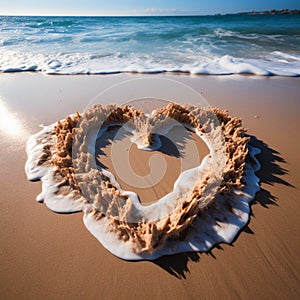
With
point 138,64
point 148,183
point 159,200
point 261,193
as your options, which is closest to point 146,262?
point 159,200

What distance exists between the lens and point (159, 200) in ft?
6.89

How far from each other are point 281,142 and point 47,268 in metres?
3.12

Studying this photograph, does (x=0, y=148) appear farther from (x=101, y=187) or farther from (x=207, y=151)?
(x=207, y=151)

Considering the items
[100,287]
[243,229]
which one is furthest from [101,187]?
[243,229]

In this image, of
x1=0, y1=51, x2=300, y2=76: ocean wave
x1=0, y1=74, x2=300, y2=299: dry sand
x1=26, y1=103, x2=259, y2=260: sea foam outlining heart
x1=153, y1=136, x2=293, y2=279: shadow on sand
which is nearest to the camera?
x1=0, y1=74, x2=300, y2=299: dry sand

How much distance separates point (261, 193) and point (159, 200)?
1057mm

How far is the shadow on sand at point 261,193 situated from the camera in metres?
1.56

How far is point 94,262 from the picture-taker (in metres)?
1.59

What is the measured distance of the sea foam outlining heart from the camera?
169 cm

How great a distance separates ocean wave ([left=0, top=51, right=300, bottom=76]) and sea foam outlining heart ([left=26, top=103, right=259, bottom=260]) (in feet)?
12.7

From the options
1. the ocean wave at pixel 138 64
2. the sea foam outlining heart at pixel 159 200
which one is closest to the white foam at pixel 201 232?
the sea foam outlining heart at pixel 159 200

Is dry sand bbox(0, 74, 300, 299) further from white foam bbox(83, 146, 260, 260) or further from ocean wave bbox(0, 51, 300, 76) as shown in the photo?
ocean wave bbox(0, 51, 300, 76)

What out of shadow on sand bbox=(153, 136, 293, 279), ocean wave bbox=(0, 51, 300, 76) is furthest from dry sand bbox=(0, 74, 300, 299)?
ocean wave bbox=(0, 51, 300, 76)

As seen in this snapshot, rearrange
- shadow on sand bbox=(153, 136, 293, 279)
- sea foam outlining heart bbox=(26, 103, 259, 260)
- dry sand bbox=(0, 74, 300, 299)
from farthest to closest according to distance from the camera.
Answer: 1. sea foam outlining heart bbox=(26, 103, 259, 260)
2. shadow on sand bbox=(153, 136, 293, 279)
3. dry sand bbox=(0, 74, 300, 299)
